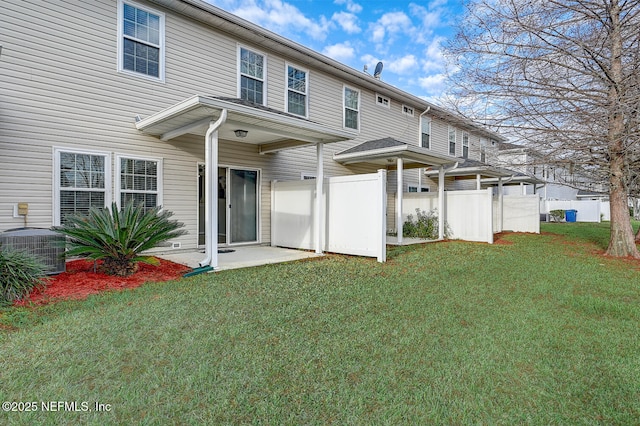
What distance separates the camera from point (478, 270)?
21.0ft

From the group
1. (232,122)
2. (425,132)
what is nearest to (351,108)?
(425,132)

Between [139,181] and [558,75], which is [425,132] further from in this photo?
[139,181]

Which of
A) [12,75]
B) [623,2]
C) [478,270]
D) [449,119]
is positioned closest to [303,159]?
[449,119]

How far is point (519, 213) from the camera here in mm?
14938

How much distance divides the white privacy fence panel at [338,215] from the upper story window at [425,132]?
8.08 metres

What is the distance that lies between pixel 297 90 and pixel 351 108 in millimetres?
2435

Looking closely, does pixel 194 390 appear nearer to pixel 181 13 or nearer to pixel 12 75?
pixel 12 75

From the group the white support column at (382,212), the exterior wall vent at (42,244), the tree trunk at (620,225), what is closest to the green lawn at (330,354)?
the exterior wall vent at (42,244)

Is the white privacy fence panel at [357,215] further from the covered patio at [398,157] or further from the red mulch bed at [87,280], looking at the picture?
the red mulch bed at [87,280]

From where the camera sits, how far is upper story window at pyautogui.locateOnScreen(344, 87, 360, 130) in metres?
11.5

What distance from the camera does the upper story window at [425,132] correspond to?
48.1 ft

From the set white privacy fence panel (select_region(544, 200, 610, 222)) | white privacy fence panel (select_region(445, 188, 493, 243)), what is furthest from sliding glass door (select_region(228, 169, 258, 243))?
white privacy fence panel (select_region(544, 200, 610, 222))

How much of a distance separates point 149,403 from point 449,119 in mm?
8608

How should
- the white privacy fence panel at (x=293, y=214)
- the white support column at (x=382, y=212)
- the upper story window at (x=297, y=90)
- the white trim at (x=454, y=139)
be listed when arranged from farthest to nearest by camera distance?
the white trim at (x=454, y=139), the upper story window at (x=297, y=90), the white privacy fence panel at (x=293, y=214), the white support column at (x=382, y=212)
